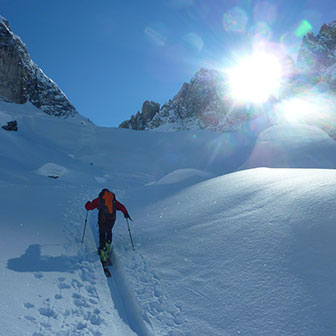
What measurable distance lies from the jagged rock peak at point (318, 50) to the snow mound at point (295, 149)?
150ft

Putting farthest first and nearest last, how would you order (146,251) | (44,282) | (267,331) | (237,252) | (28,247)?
(146,251), (28,247), (237,252), (44,282), (267,331)

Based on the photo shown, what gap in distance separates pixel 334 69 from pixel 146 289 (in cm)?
4400

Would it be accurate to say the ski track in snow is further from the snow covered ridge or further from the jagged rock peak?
the jagged rock peak

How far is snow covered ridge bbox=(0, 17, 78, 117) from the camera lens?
57.8 metres

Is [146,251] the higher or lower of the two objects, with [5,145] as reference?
lower

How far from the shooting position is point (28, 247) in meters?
4.91

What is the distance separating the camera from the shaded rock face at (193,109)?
107 m

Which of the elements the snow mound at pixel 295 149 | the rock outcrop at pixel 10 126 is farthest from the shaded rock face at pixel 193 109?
the rock outcrop at pixel 10 126

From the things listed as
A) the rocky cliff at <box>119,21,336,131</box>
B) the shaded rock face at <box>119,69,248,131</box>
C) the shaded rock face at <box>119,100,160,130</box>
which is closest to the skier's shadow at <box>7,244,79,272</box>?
the rocky cliff at <box>119,21,336,131</box>

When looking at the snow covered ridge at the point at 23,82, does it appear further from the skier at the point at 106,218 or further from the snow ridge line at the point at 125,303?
the snow ridge line at the point at 125,303

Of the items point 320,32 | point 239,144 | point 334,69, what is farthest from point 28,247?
point 320,32

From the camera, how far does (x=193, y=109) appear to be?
116 meters

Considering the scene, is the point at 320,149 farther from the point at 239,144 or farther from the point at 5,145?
the point at 5,145

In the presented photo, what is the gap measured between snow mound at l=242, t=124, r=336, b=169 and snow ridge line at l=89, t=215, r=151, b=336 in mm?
19657
